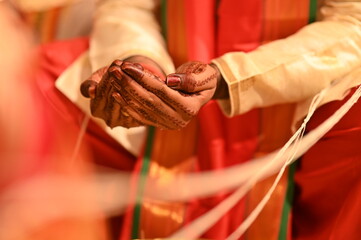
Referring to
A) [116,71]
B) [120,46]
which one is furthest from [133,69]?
[120,46]

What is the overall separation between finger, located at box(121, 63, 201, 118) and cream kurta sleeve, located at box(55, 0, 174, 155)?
0.16m

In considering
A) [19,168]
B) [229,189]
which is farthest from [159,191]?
[19,168]

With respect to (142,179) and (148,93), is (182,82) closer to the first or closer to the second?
(148,93)

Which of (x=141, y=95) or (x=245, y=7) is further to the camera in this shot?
(x=245, y=7)

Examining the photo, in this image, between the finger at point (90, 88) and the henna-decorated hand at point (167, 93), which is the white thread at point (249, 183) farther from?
the finger at point (90, 88)

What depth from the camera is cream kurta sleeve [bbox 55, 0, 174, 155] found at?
2.30 feet

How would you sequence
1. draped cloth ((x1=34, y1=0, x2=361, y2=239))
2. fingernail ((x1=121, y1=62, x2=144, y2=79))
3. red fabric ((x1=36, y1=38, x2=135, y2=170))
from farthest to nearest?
red fabric ((x1=36, y1=38, x2=135, y2=170))
draped cloth ((x1=34, y1=0, x2=361, y2=239))
fingernail ((x1=121, y1=62, x2=144, y2=79))

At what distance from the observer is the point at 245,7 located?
0.67 metres

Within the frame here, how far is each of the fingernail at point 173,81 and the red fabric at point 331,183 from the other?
20 cm

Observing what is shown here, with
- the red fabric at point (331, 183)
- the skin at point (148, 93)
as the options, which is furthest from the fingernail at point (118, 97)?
the red fabric at point (331, 183)

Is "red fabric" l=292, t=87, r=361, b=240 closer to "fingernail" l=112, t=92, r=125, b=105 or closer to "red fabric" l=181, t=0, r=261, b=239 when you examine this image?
"red fabric" l=181, t=0, r=261, b=239

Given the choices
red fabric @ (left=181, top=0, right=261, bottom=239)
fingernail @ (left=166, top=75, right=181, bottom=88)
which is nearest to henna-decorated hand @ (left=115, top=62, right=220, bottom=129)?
fingernail @ (left=166, top=75, right=181, bottom=88)

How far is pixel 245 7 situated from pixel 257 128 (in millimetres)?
183

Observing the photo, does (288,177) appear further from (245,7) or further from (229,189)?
(245,7)
